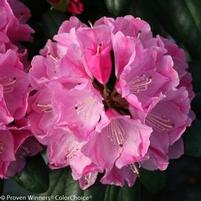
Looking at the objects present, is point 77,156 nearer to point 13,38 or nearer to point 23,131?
point 23,131

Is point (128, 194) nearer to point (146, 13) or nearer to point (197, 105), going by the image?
point (197, 105)

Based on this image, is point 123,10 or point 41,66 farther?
point 123,10

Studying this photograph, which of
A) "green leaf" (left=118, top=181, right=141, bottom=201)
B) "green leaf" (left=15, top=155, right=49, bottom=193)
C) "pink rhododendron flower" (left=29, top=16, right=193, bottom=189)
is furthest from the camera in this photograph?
"green leaf" (left=118, top=181, right=141, bottom=201)

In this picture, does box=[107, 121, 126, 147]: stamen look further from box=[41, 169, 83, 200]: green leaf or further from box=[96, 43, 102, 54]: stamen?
box=[41, 169, 83, 200]: green leaf

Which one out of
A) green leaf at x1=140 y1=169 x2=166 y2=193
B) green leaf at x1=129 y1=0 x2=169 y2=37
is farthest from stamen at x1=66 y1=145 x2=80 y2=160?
green leaf at x1=129 y1=0 x2=169 y2=37

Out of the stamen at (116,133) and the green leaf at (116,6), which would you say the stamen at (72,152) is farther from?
the green leaf at (116,6)

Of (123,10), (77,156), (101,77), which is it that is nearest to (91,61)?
(101,77)

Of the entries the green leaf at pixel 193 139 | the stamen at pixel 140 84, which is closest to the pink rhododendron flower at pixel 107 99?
the stamen at pixel 140 84
